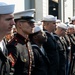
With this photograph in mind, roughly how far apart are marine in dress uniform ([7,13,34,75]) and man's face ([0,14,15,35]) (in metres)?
0.72

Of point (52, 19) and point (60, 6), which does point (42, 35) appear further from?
point (60, 6)

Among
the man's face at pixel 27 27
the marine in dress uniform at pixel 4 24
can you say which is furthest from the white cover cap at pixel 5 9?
the man's face at pixel 27 27

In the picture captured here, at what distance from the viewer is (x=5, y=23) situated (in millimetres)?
2879

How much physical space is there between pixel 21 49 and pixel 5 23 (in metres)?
1.02

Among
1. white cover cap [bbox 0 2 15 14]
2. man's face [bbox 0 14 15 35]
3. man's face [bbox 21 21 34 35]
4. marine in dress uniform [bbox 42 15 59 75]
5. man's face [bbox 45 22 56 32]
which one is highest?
white cover cap [bbox 0 2 15 14]

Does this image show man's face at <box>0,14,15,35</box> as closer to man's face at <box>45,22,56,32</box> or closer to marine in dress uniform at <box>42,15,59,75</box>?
marine in dress uniform at <box>42,15,59,75</box>

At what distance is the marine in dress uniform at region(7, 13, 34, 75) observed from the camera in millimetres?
3707

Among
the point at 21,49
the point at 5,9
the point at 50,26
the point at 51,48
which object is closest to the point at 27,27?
the point at 21,49

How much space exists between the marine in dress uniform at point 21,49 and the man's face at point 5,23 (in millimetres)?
721

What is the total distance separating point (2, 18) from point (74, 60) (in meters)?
5.96

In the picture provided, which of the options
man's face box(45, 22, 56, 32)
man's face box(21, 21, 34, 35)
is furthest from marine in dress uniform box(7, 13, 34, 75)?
man's face box(45, 22, 56, 32)

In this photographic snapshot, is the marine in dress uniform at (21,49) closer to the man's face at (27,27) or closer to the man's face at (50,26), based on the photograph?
the man's face at (27,27)

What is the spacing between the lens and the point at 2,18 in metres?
2.90

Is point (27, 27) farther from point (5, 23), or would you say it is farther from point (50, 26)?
point (50, 26)
